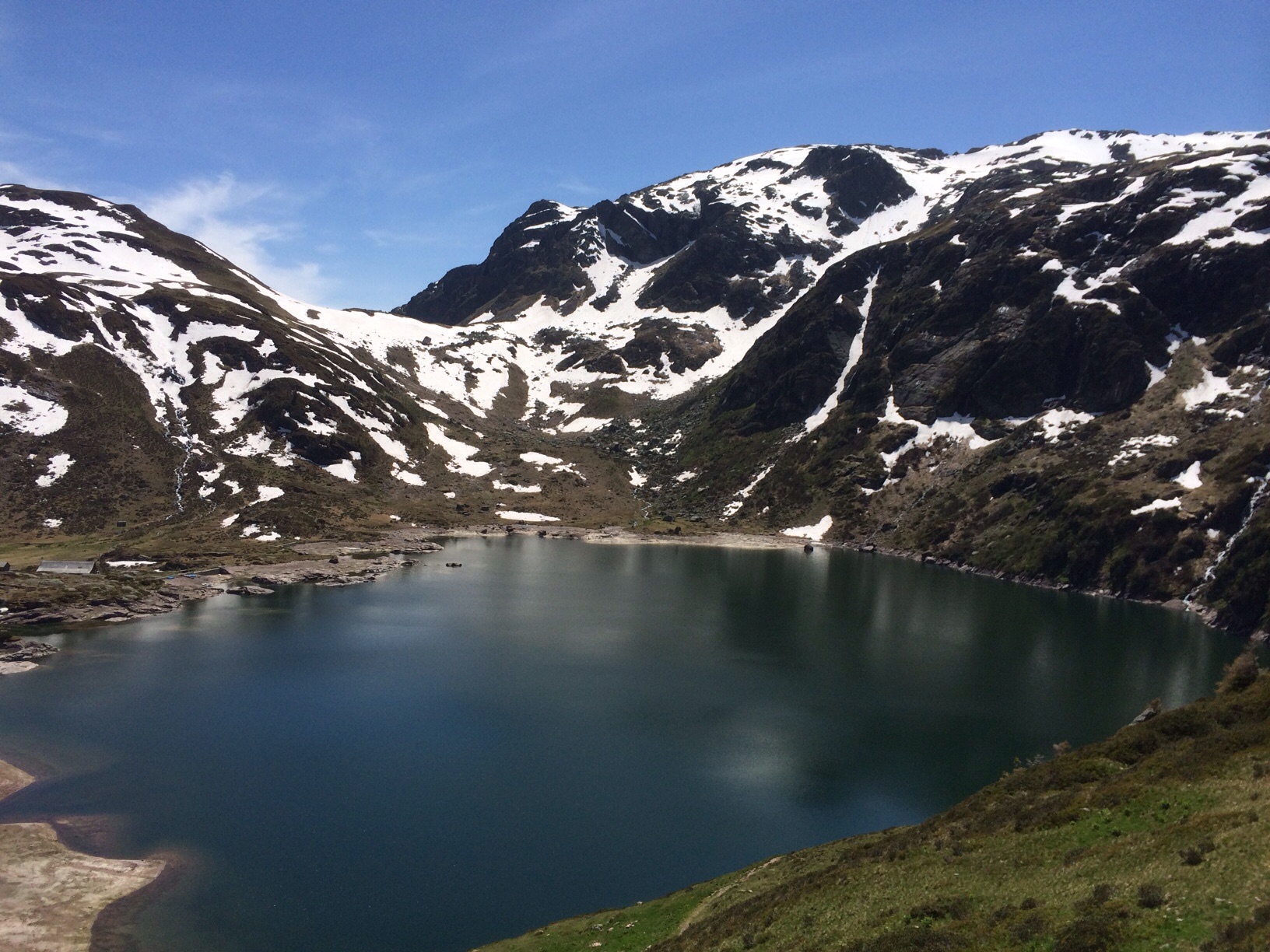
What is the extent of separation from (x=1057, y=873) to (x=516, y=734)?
39.4 meters

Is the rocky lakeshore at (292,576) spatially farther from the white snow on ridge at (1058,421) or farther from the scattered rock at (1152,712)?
the scattered rock at (1152,712)

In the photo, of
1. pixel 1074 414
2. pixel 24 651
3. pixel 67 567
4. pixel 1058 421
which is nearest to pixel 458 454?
pixel 67 567

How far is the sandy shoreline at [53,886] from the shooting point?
3164 cm

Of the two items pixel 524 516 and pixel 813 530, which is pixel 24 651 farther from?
pixel 813 530

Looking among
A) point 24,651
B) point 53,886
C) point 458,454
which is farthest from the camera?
point 458,454

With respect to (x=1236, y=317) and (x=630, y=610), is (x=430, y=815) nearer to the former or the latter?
(x=630, y=610)

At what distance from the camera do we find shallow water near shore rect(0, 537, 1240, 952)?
36.1 m

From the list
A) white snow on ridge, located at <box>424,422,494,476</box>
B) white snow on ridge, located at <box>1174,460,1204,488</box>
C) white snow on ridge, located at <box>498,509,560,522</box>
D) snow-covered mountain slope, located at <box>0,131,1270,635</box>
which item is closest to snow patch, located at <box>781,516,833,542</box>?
snow-covered mountain slope, located at <box>0,131,1270,635</box>

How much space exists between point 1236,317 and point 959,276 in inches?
2380

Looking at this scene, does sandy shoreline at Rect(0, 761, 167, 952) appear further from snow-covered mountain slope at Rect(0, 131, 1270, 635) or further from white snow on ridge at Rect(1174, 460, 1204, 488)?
white snow on ridge at Rect(1174, 460, 1204, 488)

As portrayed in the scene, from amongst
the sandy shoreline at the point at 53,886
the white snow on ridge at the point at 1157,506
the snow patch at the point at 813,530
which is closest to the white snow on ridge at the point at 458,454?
the snow patch at the point at 813,530

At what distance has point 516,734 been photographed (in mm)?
53000

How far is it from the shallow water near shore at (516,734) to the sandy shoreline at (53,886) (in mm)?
2031

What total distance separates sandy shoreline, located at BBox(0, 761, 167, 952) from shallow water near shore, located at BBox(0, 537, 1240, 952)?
2031 millimetres
